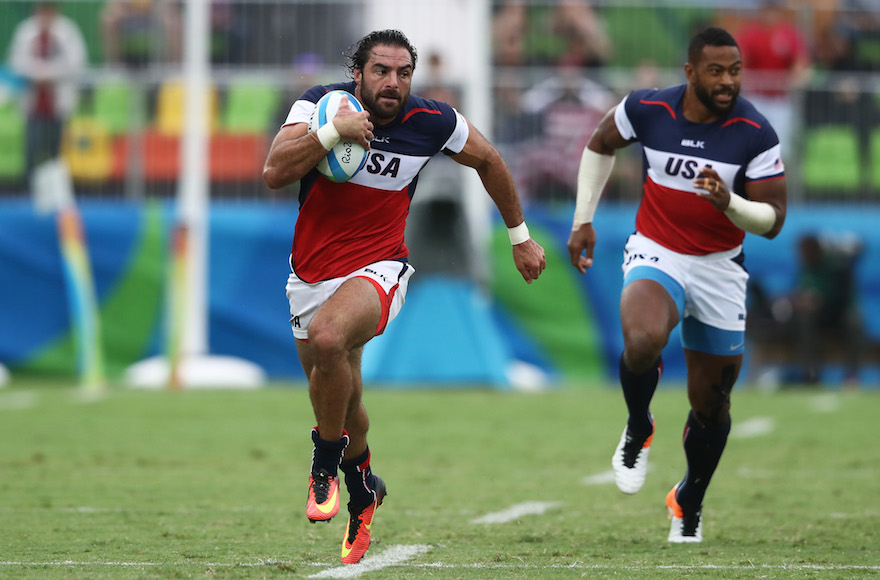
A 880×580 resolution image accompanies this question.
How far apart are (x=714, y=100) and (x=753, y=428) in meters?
6.56

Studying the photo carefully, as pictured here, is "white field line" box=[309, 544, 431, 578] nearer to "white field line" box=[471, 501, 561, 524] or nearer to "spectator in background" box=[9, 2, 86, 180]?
"white field line" box=[471, 501, 561, 524]

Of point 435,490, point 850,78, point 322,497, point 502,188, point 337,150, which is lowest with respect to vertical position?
point 435,490

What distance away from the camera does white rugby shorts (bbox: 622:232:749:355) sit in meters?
7.49

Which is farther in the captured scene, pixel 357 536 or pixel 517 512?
pixel 517 512

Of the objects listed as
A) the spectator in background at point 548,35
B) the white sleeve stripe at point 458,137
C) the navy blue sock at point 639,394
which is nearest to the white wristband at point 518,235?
the white sleeve stripe at point 458,137

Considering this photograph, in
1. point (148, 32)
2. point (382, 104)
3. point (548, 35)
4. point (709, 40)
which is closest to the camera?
point (382, 104)

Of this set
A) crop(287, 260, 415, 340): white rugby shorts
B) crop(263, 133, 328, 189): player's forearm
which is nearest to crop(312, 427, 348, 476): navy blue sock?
crop(287, 260, 415, 340): white rugby shorts

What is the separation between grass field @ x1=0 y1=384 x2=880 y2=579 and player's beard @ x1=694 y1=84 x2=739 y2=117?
2255 mm

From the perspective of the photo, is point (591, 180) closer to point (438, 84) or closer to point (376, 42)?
point (376, 42)

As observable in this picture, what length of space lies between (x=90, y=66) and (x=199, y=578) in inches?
591

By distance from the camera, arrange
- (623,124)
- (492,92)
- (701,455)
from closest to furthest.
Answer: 1. (701,455)
2. (623,124)
3. (492,92)

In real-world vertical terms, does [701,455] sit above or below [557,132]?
below

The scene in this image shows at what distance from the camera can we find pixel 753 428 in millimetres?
13367

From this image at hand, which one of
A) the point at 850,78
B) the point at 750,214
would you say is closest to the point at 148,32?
the point at 850,78
